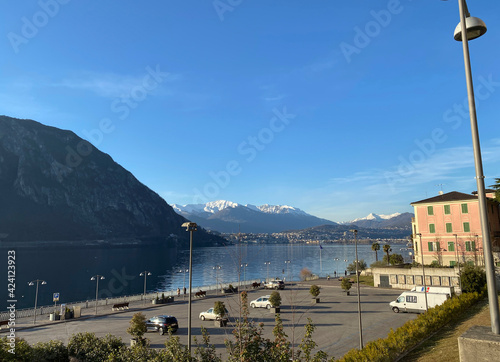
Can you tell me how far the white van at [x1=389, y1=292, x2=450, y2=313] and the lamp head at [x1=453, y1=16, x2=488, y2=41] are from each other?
31832 millimetres

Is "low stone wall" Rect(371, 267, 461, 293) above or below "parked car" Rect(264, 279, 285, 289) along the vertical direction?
above

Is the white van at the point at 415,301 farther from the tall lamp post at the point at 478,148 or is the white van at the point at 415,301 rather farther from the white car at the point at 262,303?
the tall lamp post at the point at 478,148

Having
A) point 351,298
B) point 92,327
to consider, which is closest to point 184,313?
point 92,327

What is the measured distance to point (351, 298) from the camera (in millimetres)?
47719

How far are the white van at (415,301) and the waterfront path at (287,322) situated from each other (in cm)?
93

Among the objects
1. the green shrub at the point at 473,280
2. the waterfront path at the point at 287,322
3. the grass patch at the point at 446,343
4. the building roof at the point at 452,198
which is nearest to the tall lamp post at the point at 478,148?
the grass patch at the point at 446,343

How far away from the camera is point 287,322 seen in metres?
32.6

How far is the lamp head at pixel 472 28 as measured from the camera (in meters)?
7.38

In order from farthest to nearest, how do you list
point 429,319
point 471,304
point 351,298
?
point 351,298, point 471,304, point 429,319

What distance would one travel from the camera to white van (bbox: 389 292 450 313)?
33.4 meters

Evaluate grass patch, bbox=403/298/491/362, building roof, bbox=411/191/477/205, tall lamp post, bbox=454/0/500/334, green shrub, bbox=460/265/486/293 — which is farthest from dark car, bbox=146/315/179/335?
building roof, bbox=411/191/477/205

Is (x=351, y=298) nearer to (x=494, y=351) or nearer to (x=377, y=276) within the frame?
(x=377, y=276)

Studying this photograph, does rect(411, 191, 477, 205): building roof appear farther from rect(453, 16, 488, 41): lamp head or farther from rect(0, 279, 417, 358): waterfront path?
rect(453, 16, 488, 41): lamp head

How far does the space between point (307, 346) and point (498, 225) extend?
6308 cm
